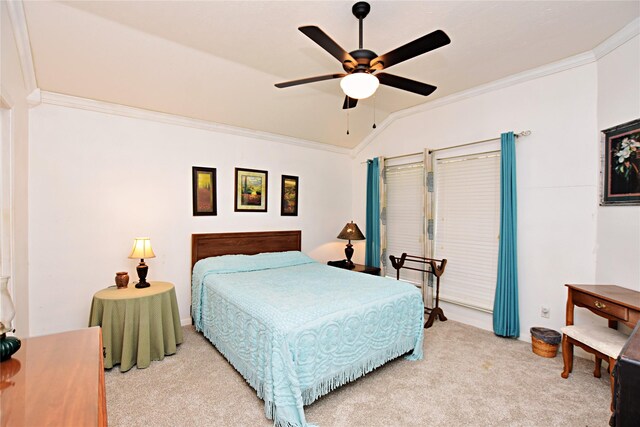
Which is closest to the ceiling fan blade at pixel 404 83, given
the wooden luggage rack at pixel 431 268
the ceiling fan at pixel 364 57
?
the ceiling fan at pixel 364 57

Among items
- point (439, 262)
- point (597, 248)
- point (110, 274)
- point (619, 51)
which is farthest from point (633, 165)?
point (110, 274)

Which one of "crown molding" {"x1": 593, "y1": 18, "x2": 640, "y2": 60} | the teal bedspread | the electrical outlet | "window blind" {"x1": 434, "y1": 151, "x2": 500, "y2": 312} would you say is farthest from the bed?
"crown molding" {"x1": 593, "y1": 18, "x2": 640, "y2": 60}

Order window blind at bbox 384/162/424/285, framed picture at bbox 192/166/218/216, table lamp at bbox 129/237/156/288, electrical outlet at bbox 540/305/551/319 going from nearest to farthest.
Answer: table lamp at bbox 129/237/156/288, electrical outlet at bbox 540/305/551/319, framed picture at bbox 192/166/218/216, window blind at bbox 384/162/424/285

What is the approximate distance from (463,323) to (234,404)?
9.82 ft

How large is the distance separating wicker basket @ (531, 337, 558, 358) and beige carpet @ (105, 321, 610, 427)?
2.4 inches

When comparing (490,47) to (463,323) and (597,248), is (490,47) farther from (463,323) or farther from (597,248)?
(463,323)

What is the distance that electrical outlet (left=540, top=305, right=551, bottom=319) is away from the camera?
3164 millimetres

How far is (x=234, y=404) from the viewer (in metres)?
2.19

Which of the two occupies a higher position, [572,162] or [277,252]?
[572,162]

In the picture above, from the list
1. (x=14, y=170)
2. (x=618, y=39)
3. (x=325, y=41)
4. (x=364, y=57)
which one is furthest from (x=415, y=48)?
(x=14, y=170)

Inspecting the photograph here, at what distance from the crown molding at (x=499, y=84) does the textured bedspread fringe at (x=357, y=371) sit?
3025mm

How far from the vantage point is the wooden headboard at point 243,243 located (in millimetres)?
3801

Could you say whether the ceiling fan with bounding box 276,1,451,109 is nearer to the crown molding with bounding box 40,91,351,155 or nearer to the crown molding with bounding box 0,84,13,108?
the crown molding with bounding box 0,84,13,108

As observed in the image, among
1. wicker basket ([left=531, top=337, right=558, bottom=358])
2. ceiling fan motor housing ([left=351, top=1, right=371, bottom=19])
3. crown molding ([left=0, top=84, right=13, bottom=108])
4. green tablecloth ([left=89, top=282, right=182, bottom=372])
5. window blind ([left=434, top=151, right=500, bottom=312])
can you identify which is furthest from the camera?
window blind ([left=434, top=151, right=500, bottom=312])
